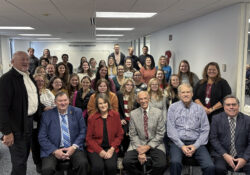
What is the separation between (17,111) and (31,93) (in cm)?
27

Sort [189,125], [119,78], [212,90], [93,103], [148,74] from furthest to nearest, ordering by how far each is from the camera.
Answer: [148,74] < [119,78] < [212,90] < [93,103] < [189,125]

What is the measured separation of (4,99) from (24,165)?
2.50 ft

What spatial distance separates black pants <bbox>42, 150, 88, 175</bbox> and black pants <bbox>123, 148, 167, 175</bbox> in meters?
0.48

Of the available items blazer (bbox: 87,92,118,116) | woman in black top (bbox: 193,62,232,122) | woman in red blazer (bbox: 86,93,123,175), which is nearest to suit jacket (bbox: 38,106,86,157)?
woman in red blazer (bbox: 86,93,123,175)

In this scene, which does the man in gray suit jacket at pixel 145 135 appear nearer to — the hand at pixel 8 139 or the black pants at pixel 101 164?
the black pants at pixel 101 164

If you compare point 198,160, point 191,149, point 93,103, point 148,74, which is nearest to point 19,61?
point 93,103

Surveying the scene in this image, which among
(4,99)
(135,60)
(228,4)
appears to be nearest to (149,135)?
(4,99)

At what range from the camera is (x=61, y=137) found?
2719 mm

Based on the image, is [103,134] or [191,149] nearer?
[191,149]

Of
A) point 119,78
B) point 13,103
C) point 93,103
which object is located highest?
point 119,78

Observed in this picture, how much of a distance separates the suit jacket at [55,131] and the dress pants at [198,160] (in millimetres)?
1085

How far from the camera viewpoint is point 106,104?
2.82 metres

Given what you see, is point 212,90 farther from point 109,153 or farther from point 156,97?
point 109,153

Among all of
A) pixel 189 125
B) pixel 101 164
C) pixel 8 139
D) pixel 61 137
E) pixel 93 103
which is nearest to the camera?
pixel 8 139
